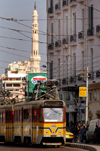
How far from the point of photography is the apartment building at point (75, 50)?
162 feet

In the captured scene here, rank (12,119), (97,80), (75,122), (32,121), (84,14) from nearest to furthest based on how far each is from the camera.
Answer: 1. (32,121)
2. (12,119)
3. (97,80)
4. (84,14)
5. (75,122)

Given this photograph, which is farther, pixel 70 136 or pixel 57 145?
pixel 70 136

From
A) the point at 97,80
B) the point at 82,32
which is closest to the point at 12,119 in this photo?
the point at 97,80

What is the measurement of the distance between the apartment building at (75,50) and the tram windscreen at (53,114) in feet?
51.3

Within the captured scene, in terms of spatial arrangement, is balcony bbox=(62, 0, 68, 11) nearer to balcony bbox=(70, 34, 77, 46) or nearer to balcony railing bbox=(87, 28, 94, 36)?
balcony bbox=(70, 34, 77, 46)

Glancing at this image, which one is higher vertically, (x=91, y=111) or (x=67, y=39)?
(x=67, y=39)

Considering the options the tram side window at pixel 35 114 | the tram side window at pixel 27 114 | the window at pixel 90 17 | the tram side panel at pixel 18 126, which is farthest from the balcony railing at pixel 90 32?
the tram side window at pixel 35 114

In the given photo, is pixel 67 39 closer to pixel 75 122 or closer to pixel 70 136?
pixel 75 122

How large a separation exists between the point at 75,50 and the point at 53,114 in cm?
2359

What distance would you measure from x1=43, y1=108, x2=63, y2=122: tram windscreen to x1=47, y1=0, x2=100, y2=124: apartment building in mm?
15647

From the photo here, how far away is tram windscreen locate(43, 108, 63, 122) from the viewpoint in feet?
103

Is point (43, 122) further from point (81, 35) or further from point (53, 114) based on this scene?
point (81, 35)

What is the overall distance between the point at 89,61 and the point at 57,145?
1831 centimetres

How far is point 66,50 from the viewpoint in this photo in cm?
5681
